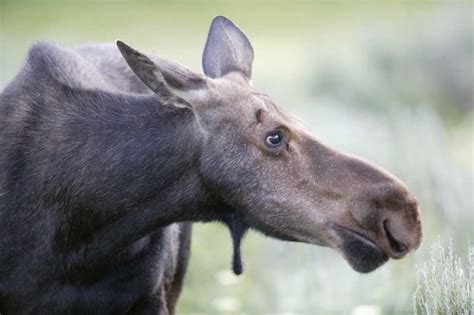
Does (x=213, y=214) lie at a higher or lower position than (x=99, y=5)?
higher

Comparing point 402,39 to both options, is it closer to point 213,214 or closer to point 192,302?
point 192,302

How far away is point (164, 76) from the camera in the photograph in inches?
258

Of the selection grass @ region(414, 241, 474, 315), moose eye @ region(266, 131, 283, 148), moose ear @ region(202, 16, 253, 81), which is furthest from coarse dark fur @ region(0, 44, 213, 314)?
grass @ region(414, 241, 474, 315)

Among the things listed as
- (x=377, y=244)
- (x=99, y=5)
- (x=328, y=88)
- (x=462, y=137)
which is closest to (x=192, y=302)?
(x=377, y=244)

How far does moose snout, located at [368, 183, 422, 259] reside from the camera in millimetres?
6223

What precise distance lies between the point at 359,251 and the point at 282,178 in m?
0.54

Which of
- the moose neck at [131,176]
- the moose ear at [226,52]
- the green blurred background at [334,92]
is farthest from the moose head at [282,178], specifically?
the green blurred background at [334,92]

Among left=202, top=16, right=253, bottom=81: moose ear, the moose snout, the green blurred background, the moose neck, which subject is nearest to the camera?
the moose snout

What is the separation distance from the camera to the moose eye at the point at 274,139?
260 inches

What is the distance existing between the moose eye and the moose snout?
0.60m

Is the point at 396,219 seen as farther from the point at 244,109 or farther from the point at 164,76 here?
the point at 164,76

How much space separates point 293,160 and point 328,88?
1088cm

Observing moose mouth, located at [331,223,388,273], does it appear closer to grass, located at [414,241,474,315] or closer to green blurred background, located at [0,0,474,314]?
grass, located at [414,241,474,315]

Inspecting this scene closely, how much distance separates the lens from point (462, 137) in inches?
543
